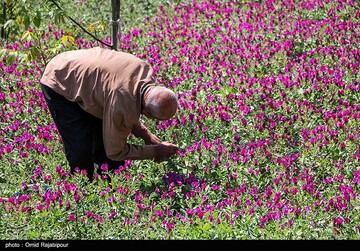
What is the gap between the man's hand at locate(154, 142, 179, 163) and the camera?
19.9ft

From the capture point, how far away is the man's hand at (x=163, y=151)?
6.05 m

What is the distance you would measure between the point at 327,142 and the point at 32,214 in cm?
265

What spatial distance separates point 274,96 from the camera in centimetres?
775

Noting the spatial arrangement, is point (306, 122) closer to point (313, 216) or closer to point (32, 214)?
point (313, 216)

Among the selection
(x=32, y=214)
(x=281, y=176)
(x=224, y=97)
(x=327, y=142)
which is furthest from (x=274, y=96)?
(x=32, y=214)

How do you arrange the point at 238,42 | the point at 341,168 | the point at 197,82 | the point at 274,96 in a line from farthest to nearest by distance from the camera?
the point at 238,42
the point at 197,82
the point at 274,96
the point at 341,168

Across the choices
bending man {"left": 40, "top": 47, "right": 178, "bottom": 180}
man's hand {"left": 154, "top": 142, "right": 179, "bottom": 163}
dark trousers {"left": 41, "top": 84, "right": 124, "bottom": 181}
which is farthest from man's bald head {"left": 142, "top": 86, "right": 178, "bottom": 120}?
dark trousers {"left": 41, "top": 84, "right": 124, "bottom": 181}

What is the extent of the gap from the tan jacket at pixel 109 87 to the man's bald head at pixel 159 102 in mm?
100

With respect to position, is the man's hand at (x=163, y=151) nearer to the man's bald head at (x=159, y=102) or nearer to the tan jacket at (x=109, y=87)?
the tan jacket at (x=109, y=87)

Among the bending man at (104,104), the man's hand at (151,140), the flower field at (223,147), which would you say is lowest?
the flower field at (223,147)

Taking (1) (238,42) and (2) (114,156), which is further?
(1) (238,42)

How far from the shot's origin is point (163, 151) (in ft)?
20.0

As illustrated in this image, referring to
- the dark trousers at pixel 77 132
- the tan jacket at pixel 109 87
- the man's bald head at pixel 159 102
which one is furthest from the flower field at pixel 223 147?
the man's bald head at pixel 159 102

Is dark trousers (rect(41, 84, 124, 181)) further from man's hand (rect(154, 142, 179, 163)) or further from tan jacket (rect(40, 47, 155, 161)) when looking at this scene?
man's hand (rect(154, 142, 179, 163))
